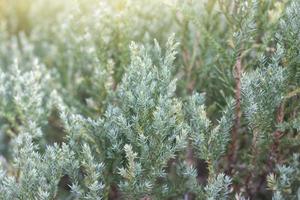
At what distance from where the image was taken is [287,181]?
5.64 feet

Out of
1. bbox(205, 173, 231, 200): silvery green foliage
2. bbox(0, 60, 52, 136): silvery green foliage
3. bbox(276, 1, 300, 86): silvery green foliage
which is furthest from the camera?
bbox(0, 60, 52, 136): silvery green foliage

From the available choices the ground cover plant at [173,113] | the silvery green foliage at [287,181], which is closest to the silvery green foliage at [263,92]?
the ground cover plant at [173,113]

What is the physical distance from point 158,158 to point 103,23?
104 cm

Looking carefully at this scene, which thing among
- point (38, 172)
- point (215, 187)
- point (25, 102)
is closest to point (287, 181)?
point (215, 187)

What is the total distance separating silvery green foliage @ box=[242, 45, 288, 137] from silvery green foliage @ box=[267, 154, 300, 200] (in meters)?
0.20

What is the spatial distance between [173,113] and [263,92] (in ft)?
1.23

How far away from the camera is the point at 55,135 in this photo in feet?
9.55

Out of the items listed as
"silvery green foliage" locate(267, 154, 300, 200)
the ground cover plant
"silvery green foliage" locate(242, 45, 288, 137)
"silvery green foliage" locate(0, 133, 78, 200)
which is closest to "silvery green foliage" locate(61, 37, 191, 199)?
the ground cover plant

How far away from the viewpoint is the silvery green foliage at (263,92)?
1.67 metres

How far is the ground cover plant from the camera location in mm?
1683

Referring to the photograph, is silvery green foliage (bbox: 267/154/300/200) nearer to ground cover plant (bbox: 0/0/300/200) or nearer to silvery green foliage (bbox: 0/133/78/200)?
ground cover plant (bbox: 0/0/300/200)

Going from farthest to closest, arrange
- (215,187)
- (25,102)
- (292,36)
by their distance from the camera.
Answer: (25,102) < (292,36) < (215,187)

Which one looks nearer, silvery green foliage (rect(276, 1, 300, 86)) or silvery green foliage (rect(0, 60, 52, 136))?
silvery green foliage (rect(276, 1, 300, 86))

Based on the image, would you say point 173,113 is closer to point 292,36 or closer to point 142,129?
point 142,129
